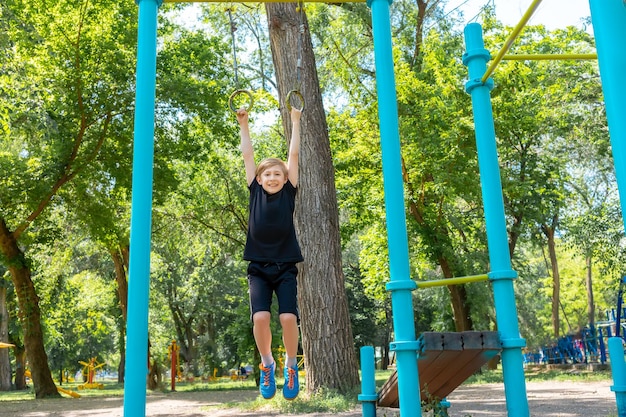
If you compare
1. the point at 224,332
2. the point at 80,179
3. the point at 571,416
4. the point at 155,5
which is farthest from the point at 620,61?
the point at 224,332

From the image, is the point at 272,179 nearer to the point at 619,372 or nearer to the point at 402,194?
the point at 402,194

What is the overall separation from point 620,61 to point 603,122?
16.7 metres

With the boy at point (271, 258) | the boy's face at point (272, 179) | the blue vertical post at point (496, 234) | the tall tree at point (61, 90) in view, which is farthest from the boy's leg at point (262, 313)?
the tall tree at point (61, 90)

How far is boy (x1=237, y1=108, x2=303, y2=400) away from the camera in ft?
13.5

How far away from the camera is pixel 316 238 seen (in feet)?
26.8

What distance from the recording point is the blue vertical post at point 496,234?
409 centimetres

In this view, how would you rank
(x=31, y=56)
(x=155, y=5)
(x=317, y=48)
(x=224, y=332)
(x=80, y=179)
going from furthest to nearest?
(x=224, y=332) → (x=317, y=48) → (x=80, y=179) → (x=31, y=56) → (x=155, y=5)

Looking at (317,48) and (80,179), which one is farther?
(317,48)

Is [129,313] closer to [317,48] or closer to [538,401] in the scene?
[538,401]

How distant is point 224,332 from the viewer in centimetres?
3612

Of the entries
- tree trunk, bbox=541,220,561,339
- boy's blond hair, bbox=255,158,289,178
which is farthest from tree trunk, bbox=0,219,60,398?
tree trunk, bbox=541,220,561,339

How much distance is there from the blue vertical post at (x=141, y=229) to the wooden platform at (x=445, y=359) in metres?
1.67

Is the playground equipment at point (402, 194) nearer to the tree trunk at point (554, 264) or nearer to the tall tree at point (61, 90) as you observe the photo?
the tall tree at point (61, 90)

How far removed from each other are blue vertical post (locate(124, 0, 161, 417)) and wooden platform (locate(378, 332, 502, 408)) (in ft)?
5.47
